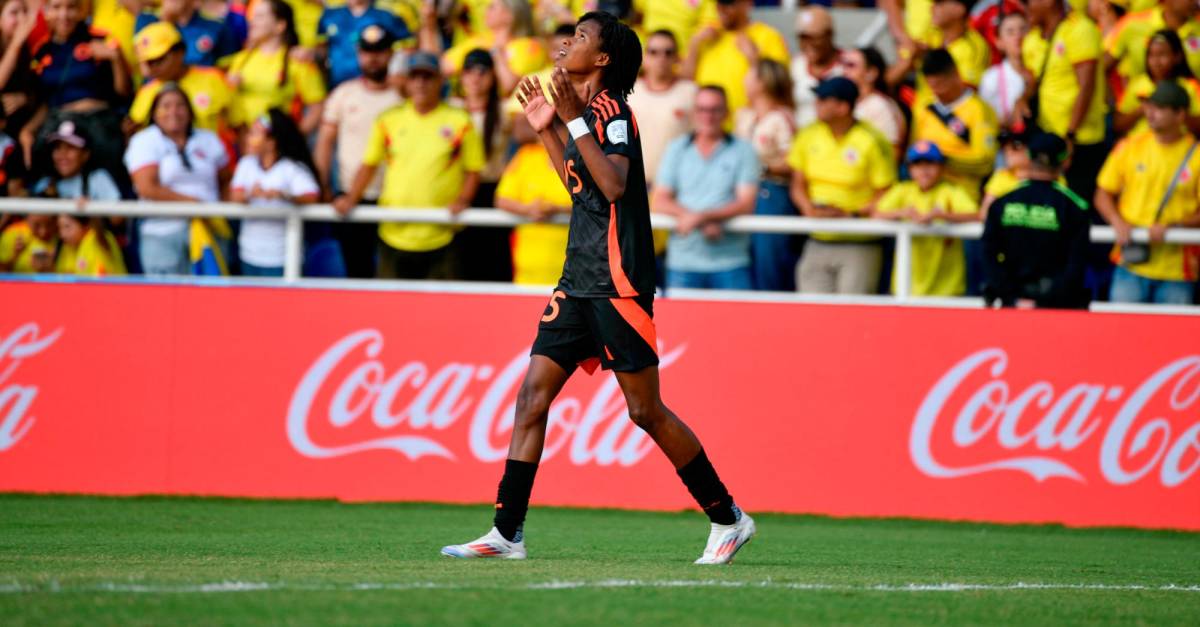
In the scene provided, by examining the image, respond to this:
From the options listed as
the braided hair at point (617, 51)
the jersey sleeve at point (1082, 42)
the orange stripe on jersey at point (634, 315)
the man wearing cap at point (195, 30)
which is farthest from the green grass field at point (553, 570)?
the man wearing cap at point (195, 30)

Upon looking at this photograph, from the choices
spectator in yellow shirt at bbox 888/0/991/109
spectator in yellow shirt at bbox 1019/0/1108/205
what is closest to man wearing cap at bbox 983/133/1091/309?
spectator in yellow shirt at bbox 1019/0/1108/205

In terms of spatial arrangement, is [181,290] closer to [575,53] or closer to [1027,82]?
[575,53]

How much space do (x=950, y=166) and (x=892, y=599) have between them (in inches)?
279

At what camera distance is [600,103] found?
7.48 m

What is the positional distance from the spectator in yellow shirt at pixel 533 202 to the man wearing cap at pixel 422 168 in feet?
0.98

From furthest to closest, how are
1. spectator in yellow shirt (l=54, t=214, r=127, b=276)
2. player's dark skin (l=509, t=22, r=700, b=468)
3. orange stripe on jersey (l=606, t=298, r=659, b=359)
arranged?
spectator in yellow shirt (l=54, t=214, r=127, b=276) → orange stripe on jersey (l=606, t=298, r=659, b=359) → player's dark skin (l=509, t=22, r=700, b=468)

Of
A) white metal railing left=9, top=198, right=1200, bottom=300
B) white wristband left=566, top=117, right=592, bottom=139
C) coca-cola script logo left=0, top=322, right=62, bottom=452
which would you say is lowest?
coca-cola script logo left=0, top=322, right=62, bottom=452

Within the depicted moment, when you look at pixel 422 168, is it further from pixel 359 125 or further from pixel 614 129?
pixel 614 129

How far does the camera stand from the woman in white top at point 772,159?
13195 mm

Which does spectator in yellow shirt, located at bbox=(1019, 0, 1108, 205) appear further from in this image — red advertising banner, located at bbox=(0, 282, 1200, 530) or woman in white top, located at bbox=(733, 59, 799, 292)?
red advertising banner, located at bbox=(0, 282, 1200, 530)

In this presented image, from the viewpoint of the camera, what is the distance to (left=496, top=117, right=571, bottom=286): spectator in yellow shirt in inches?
508

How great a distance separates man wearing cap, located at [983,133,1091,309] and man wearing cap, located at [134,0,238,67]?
7.06m

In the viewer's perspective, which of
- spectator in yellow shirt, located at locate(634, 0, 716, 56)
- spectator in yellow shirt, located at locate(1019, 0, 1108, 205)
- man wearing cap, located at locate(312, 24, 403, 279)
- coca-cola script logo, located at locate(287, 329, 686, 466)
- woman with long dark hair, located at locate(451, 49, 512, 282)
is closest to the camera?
coca-cola script logo, located at locate(287, 329, 686, 466)

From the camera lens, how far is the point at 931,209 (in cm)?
1269
